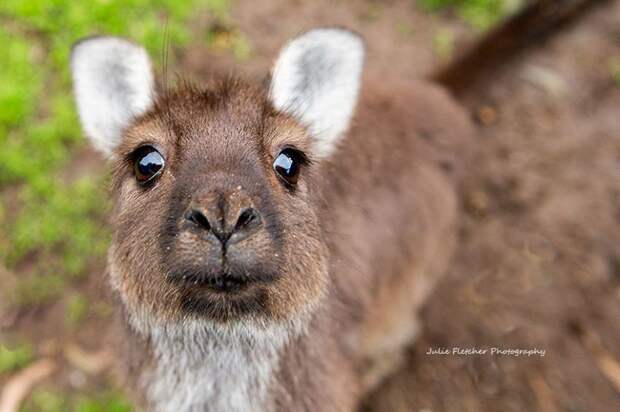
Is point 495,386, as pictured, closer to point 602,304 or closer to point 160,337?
point 602,304

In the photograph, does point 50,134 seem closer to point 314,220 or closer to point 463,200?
point 314,220

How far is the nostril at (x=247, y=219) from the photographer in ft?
6.95

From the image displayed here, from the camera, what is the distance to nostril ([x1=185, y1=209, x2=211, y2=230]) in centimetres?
211

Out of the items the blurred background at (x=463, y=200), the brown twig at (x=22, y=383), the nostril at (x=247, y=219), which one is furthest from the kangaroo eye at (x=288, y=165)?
the brown twig at (x=22, y=383)

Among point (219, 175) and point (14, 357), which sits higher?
point (219, 175)

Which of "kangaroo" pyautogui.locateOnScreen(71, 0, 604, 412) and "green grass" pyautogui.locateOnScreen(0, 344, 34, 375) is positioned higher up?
"kangaroo" pyautogui.locateOnScreen(71, 0, 604, 412)

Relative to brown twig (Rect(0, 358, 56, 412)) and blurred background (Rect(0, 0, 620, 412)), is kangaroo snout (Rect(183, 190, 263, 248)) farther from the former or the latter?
brown twig (Rect(0, 358, 56, 412))

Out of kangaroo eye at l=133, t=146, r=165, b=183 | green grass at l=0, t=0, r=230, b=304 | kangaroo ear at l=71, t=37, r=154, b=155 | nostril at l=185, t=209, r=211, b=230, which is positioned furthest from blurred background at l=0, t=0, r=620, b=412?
nostril at l=185, t=209, r=211, b=230

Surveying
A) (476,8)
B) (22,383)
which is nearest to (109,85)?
(22,383)

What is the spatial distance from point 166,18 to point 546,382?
4.04m

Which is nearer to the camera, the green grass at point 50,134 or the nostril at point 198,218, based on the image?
the nostril at point 198,218

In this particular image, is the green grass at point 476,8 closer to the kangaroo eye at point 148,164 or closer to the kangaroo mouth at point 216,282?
the kangaroo eye at point 148,164

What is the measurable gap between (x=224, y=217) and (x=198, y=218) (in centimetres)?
10

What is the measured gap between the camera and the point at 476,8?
18.6 feet
